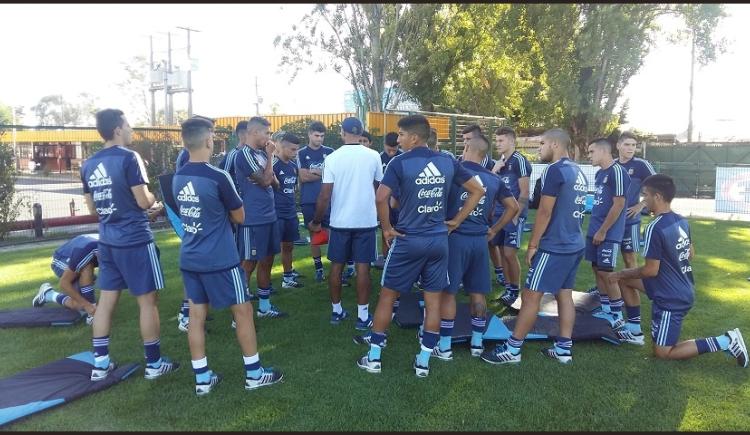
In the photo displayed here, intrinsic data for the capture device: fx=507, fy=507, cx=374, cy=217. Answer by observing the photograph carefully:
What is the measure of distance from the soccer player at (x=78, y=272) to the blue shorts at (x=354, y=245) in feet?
8.19

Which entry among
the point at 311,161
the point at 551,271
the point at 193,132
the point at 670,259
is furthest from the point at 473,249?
the point at 311,161

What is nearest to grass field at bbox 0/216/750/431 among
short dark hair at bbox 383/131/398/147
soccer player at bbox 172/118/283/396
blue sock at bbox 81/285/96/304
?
blue sock at bbox 81/285/96/304

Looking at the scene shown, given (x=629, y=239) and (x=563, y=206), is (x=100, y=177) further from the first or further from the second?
(x=629, y=239)

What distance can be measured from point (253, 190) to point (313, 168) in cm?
161

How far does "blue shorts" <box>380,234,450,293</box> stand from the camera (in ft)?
13.1

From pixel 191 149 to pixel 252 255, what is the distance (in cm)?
201

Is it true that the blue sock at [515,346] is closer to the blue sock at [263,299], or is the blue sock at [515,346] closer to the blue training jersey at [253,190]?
the blue sock at [263,299]

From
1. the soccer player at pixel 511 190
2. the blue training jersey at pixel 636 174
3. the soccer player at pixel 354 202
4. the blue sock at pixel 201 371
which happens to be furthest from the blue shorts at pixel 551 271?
the blue sock at pixel 201 371

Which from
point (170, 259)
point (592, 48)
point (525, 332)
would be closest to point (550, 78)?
point (592, 48)

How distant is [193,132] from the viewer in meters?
3.70

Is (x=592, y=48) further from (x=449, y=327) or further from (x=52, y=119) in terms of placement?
(x=52, y=119)

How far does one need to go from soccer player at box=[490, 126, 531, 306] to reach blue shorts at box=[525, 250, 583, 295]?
1.56 meters

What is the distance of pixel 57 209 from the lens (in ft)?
45.4

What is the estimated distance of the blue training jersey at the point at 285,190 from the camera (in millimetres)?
6438
